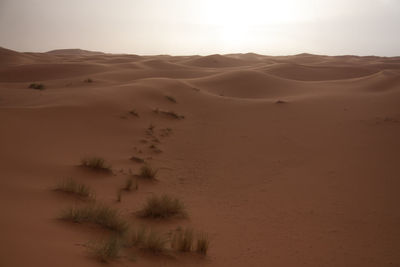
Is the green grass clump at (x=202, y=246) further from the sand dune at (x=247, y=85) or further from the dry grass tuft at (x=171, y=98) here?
the sand dune at (x=247, y=85)

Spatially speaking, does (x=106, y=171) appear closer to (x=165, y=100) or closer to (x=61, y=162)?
(x=61, y=162)

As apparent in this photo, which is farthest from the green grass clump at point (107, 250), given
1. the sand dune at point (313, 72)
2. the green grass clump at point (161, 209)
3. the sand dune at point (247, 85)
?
the sand dune at point (313, 72)

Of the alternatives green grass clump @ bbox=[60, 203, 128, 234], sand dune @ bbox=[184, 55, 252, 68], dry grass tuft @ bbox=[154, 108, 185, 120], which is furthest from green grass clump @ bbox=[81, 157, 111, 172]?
sand dune @ bbox=[184, 55, 252, 68]

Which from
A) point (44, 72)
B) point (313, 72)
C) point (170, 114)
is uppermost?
point (313, 72)

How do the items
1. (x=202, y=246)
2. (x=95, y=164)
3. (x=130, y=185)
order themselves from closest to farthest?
(x=202, y=246), (x=130, y=185), (x=95, y=164)

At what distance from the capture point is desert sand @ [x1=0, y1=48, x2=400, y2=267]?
4137mm

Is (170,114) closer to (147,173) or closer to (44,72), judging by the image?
(147,173)

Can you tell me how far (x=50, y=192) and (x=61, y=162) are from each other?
68.6 inches

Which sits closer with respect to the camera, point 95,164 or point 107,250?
point 107,250

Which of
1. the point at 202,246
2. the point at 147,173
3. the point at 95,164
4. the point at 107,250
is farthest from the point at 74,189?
the point at 202,246

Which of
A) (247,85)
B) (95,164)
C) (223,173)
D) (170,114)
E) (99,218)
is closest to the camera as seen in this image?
(99,218)

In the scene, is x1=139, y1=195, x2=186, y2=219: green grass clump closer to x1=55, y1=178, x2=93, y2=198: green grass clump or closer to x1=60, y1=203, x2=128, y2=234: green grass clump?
x1=60, y1=203, x2=128, y2=234: green grass clump

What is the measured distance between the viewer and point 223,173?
7438 millimetres

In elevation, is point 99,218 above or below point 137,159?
above
